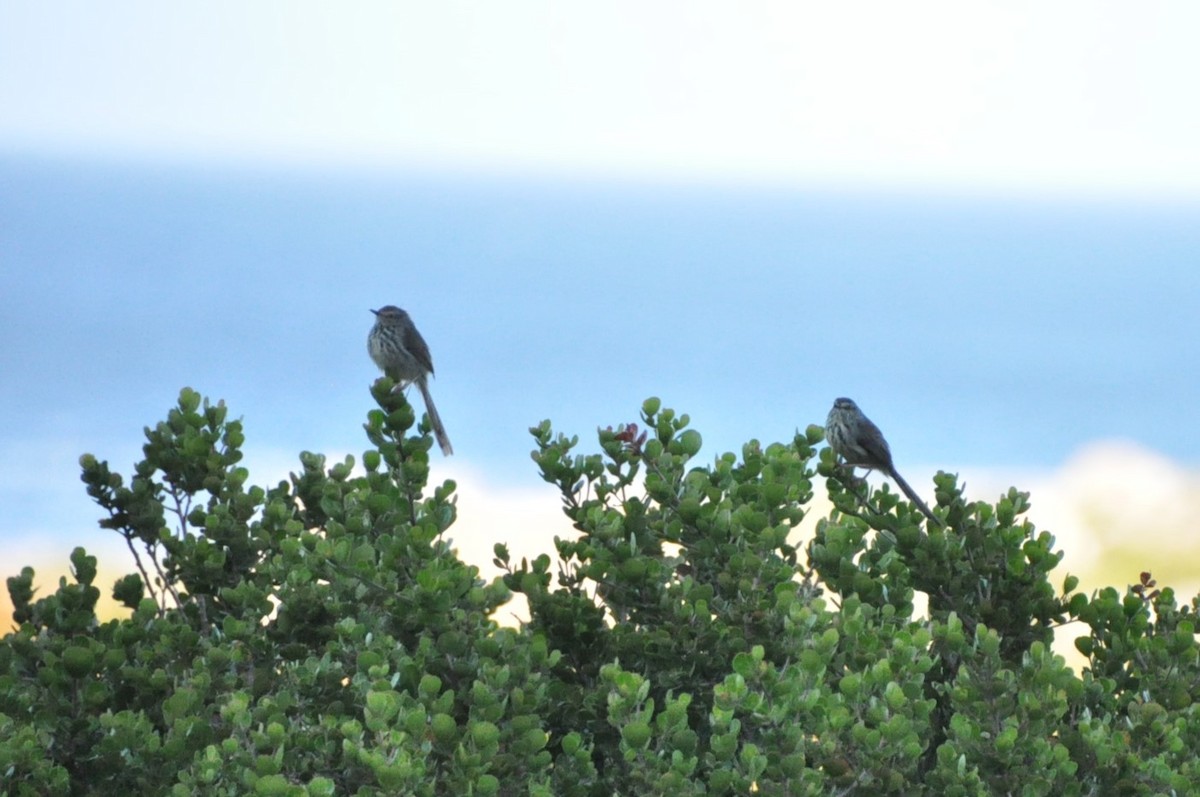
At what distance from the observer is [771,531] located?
770 centimetres

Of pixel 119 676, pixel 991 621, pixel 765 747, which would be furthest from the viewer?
pixel 991 621

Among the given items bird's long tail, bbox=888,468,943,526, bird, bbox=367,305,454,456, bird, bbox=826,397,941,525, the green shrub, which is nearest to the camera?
the green shrub

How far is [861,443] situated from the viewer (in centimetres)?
1195

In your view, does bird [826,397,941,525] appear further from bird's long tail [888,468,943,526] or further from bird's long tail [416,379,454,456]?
bird's long tail [416,379,454,456]

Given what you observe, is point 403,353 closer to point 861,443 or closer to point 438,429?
point 438,429

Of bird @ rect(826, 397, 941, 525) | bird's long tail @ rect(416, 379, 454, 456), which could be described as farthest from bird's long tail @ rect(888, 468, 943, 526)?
bird's long tail @ rect(416, 379, 454, 456)

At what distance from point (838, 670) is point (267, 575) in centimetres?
368

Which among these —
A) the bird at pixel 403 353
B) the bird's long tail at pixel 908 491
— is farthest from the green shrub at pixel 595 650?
the bird at pixel 403 353

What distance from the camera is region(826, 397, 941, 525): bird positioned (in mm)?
11773

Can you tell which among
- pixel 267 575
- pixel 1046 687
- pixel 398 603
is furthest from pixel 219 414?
pixel 1046 687

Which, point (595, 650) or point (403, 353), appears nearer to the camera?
point (595, 650)

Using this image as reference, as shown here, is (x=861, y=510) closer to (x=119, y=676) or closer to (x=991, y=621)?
(x=991, y=621)

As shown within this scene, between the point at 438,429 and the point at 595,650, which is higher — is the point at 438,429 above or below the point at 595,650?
above

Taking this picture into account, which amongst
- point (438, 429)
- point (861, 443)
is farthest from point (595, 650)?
point (861, 443)
